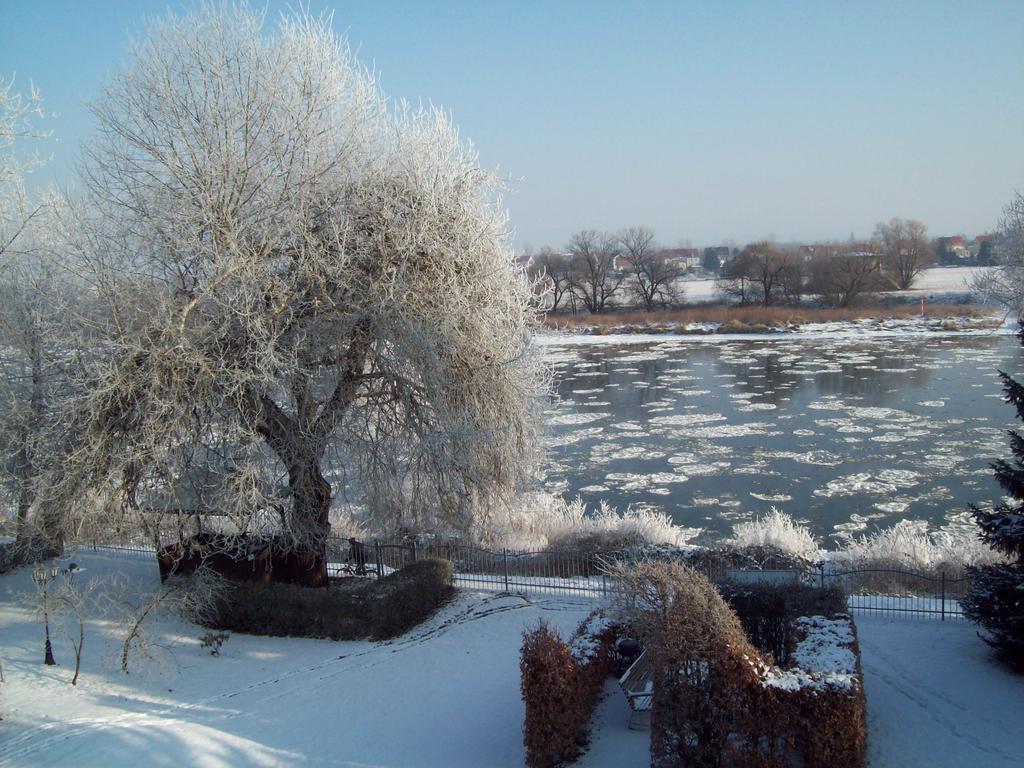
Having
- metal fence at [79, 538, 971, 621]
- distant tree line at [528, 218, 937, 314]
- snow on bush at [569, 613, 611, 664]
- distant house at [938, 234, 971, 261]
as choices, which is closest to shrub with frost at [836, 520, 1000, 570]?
metal fence at [79, 538, 971, 621]

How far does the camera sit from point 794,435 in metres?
27.7

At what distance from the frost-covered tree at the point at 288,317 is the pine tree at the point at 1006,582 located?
7.49m

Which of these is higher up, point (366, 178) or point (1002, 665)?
point (366, 178)

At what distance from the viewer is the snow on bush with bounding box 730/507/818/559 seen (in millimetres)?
16086

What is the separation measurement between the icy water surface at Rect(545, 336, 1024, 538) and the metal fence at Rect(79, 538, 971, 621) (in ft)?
11.9

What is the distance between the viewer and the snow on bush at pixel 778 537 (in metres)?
16.1

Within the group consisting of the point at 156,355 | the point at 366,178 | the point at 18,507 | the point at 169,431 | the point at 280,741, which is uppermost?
the point at 366,178

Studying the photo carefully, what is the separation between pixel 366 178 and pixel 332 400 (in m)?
3.96

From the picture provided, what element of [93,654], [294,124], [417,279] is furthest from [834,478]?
[93,654]

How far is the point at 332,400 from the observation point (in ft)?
45.1

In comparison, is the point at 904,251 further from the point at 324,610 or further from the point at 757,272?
the point at 324,610

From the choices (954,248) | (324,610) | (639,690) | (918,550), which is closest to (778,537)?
(918,550)

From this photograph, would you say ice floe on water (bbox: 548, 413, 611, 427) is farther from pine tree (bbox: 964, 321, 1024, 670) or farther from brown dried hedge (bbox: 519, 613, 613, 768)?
brown dried hedge (bbox: 519, 613, 613, 768)

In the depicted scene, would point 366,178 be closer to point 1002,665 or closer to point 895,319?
point 1002,665
